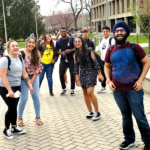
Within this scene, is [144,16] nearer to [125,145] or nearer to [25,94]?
[25,94]

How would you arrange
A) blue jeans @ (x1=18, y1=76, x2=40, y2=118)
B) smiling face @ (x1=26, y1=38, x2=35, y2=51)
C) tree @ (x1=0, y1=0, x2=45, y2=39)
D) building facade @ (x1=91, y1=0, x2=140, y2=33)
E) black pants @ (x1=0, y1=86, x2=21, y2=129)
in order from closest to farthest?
black pants @ (x1=0, y1=86, x2=21, y2=129), blue jeans @ (x1=18, y1=76, x2=40, y2=118), smiling face @ (x1=26, y1=38, x2=35, y2=51), tree @ (x1=0, y1=0, x2=45, y2=39), building facade @ (x1=91, y1=0, x2=140, y2=33)

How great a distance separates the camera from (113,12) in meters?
61.7

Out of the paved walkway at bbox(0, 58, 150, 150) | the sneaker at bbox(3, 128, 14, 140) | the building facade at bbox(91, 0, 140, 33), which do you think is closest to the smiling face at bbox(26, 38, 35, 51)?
the paved walkway at bbox(0, 58, 150, 150)

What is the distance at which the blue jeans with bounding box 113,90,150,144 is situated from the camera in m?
3.77

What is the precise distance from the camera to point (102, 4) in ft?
225

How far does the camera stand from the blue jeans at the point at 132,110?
12.4 feet

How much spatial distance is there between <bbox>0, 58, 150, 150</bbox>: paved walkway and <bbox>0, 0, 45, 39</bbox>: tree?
3997 centimetres

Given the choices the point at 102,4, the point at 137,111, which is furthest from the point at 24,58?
the point at 102,4

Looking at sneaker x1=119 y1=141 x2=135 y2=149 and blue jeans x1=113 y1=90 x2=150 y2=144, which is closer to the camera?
blue jeans x1=113 y1=90 x2=150 y2=144

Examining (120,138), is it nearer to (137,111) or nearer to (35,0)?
(137,111)

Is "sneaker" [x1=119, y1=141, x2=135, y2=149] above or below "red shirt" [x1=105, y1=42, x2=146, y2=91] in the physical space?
below

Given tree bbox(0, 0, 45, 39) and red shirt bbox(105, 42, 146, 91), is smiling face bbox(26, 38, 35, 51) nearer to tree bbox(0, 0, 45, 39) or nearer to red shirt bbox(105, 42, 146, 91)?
red shirt bbox(105, 42, 146, 91)

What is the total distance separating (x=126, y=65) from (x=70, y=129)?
6.65ft

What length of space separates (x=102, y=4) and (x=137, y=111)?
221 feet
